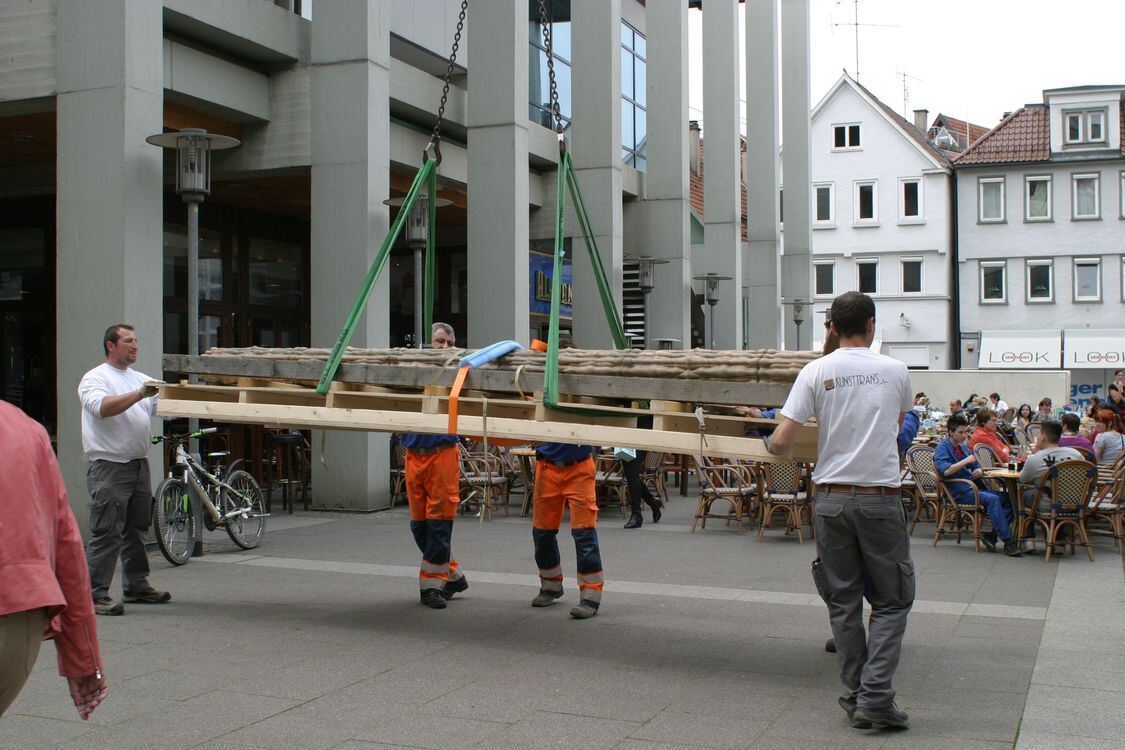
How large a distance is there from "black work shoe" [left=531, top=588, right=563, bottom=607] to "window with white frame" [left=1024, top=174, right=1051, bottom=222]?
1693 inches

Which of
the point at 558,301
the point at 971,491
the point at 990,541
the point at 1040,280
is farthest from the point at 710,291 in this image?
the point at 1040,280

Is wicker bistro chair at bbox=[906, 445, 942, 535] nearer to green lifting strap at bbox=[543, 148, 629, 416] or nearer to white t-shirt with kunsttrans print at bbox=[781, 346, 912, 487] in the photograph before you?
green lifting strap at bbox=[543, 148, 629, 416]

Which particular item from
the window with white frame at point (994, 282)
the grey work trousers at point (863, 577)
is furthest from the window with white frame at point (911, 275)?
the grey work trousers at point (863, 577)

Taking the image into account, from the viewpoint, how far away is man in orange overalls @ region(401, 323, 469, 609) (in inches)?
316

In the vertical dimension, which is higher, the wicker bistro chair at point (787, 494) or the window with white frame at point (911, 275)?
the window with white frame at point (911, 275)

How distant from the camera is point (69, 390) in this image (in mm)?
10867

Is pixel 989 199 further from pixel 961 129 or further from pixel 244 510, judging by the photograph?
pixel 244 510

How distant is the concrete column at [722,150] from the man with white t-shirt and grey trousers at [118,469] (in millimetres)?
18430

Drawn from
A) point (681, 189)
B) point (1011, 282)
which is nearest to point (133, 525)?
point (681, 189)

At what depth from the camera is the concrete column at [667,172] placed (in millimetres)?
23406

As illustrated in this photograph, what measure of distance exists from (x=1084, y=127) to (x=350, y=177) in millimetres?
39720

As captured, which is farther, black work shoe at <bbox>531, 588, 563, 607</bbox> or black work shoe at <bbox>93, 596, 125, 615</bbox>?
black work shoe at <bbox>531, 588, 563, 607</bbox>

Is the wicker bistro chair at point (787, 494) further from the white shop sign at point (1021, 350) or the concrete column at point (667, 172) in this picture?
the white shop sign at point (1021, 350)

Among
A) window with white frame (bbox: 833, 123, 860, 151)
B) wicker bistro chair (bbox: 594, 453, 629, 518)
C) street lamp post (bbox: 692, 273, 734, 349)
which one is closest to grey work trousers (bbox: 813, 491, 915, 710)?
wicker bistro chair (bbox: 594, 453, 629, 518)
